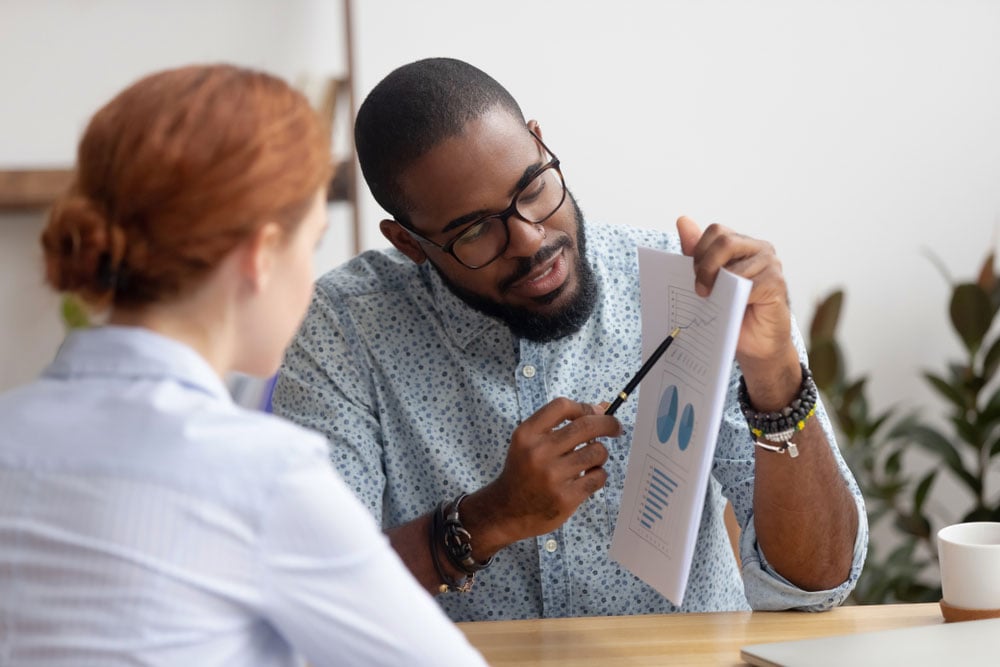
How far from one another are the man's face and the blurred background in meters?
1.25

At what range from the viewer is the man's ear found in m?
1.61

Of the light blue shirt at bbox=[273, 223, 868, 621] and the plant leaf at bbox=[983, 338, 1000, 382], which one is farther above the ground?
the light blue shirt at bbox=[273, 223, 868, 621]

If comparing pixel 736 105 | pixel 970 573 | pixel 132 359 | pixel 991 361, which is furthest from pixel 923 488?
pixel 132 359

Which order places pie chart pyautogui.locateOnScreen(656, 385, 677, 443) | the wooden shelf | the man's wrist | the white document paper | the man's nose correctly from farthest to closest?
the wooden shelf < the man's nose < the man's wrist < pie chart pyautogui.locateOnScreen(656, 385, 677, 443) < the white document paper

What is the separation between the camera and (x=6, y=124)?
2.83 meters

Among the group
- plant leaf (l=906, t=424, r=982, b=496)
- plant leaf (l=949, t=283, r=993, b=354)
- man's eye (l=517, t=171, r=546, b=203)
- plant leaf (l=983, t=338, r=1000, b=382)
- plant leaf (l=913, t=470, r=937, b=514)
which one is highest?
man's eye (l=517, t=171, r=546, b=203)

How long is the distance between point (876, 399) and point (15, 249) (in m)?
2.19

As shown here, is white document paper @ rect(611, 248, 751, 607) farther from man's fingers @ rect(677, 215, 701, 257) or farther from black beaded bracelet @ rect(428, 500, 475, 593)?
black beaded bracelet @ rect(428, 500, 475, 593)

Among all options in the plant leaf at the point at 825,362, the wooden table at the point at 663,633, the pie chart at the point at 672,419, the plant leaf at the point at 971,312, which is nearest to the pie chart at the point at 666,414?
the pie chart at the point at 672,419

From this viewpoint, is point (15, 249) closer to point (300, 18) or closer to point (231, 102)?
point (300, 18)

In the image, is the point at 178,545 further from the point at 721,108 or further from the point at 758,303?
the point at 721,108

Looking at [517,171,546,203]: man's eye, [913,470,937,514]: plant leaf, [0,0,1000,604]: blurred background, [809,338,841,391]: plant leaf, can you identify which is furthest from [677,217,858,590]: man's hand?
[0,0,1000,604]: blurred background

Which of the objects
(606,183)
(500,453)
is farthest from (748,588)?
(606,183)

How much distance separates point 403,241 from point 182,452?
0.89 m
